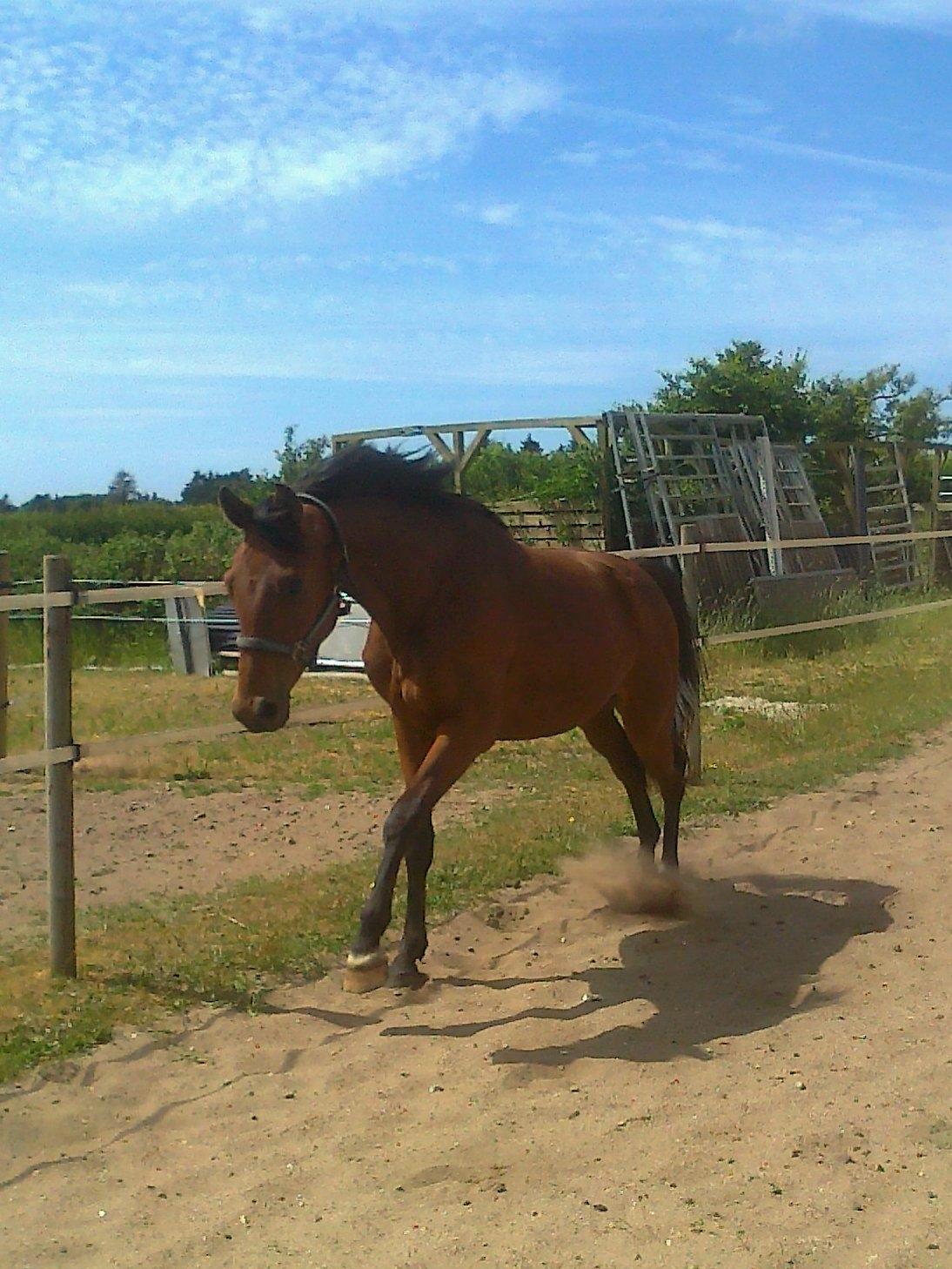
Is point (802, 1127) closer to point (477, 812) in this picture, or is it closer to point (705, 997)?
point (705, 997)

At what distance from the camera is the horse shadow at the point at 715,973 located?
12.5 feet

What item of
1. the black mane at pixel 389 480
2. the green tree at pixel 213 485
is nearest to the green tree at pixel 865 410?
the green tree at pixel 213 485

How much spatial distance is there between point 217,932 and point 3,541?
17262 millimetres

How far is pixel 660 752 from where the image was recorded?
5.60 m

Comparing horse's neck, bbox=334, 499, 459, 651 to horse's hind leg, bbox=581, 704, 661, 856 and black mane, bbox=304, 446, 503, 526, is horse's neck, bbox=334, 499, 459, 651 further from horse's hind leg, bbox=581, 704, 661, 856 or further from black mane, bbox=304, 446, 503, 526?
horse's hind leg, bbox=581, 704, 661, 856

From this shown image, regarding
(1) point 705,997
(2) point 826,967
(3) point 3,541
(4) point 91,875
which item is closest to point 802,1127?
(1) point 705,997

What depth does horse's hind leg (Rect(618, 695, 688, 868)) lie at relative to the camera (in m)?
5.51

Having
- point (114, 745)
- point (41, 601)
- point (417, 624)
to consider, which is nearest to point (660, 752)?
point (417, 624)

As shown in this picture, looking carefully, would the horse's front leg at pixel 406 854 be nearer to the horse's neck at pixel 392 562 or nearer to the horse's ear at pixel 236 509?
the horse's neck at pixel 392 562

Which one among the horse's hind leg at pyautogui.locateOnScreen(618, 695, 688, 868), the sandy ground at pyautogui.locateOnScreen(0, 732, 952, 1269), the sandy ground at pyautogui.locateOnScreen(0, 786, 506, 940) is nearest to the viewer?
the sandy ground at pyautogui.locateOnScreen(0, 732, 952, 1269)

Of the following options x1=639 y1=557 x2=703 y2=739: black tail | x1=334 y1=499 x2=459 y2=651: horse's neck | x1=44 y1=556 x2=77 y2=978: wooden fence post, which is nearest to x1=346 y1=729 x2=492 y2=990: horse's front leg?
x1=334 y1=499 x2=459 y2=651: horse's neck

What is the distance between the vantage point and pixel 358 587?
168 inches

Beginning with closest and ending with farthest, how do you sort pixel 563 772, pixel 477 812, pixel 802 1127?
pixel 802 1127, pixel 477 812, pixel 563 772

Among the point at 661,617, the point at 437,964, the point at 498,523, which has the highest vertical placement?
the point at 498,523
